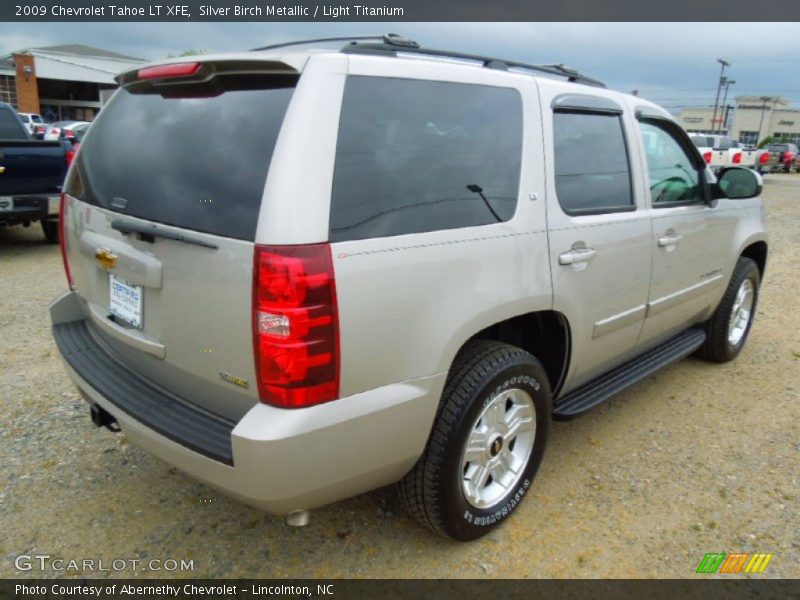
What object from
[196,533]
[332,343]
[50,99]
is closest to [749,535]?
[332,343]

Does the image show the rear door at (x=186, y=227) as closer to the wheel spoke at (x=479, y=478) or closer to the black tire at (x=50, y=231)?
the wheel spoke at (x=479, y=478)

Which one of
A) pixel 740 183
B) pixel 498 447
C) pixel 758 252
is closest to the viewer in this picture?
pixel 498 447

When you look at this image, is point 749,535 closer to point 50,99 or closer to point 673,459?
point 673,459

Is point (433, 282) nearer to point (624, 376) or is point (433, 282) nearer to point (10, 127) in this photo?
point (624, 376)

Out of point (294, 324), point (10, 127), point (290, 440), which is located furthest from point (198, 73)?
point (10, 127)

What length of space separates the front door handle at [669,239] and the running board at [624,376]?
0.71 meters

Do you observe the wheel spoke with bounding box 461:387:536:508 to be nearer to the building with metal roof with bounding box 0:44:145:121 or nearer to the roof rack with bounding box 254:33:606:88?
the roof rack with bounding box 254:33:606:88

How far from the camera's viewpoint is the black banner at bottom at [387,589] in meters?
2.27

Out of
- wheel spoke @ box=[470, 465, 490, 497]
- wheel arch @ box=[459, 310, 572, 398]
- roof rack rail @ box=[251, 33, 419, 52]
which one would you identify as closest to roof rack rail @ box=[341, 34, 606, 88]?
roof rack rail @ box=[251, 33, 419, 52]

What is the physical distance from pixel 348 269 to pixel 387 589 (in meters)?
1.28

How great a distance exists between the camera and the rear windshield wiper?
75.0 inches

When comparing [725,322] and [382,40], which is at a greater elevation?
[382,40]

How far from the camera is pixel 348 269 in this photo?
184 cm

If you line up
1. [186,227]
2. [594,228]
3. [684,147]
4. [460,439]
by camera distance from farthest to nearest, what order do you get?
[684,147], [594,228], [460,439], [186,227]
